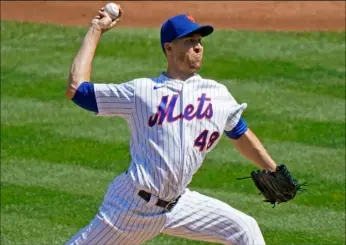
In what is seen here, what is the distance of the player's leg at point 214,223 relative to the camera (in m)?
5.16

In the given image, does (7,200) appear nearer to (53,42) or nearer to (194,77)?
(194,77)

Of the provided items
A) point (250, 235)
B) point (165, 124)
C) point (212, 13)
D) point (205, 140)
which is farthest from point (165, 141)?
point (212, 13)

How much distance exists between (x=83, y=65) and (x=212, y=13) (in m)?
9.46

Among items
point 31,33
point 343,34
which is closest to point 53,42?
point 31,33

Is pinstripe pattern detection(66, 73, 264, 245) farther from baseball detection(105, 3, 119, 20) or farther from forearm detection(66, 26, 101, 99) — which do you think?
baseball detection(105, 3, 119, 20)

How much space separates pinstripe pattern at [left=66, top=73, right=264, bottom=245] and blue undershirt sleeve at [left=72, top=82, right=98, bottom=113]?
0.03 meters

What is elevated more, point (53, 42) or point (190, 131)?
point (190, 131)

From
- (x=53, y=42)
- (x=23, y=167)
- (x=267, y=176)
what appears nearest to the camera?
(x=267, y=176)

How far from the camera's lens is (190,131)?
511cm

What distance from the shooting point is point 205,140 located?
203 inches

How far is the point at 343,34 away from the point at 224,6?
87.6 inches

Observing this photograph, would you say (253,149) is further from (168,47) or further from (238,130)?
(168,47)

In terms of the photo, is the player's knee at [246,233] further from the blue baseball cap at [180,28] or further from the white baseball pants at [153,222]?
the blue baseball cap at [180,28]

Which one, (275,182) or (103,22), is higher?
(103,22)
